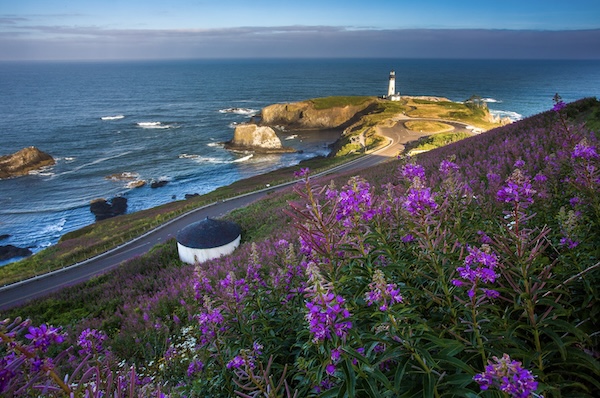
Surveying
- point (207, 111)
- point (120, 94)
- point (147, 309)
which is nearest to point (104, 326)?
point (147, 309)

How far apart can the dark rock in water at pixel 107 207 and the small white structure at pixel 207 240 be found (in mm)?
35404

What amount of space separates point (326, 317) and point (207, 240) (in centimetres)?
1827

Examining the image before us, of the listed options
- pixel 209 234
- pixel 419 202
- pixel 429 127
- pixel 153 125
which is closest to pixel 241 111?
pixel 153 125

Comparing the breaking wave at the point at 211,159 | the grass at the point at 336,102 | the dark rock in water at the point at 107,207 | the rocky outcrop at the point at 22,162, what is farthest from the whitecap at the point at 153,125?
the dark rock in water at the point at 107,207

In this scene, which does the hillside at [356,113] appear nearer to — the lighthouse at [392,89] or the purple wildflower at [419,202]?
the lighthouse at [392,89]

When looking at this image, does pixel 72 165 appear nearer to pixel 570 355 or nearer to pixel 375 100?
pixel 375 100

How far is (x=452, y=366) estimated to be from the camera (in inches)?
107

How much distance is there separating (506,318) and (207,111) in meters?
136

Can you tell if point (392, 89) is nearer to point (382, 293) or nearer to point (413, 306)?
point (413, 306)

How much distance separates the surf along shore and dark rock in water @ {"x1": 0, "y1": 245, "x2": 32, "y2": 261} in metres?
4.35

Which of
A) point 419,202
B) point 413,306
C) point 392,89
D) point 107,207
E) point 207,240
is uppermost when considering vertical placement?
point 419,202

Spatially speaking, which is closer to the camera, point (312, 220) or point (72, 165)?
point (312, 220)

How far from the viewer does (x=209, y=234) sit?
2039 cm

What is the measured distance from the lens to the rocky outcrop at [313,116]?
10125 cm
